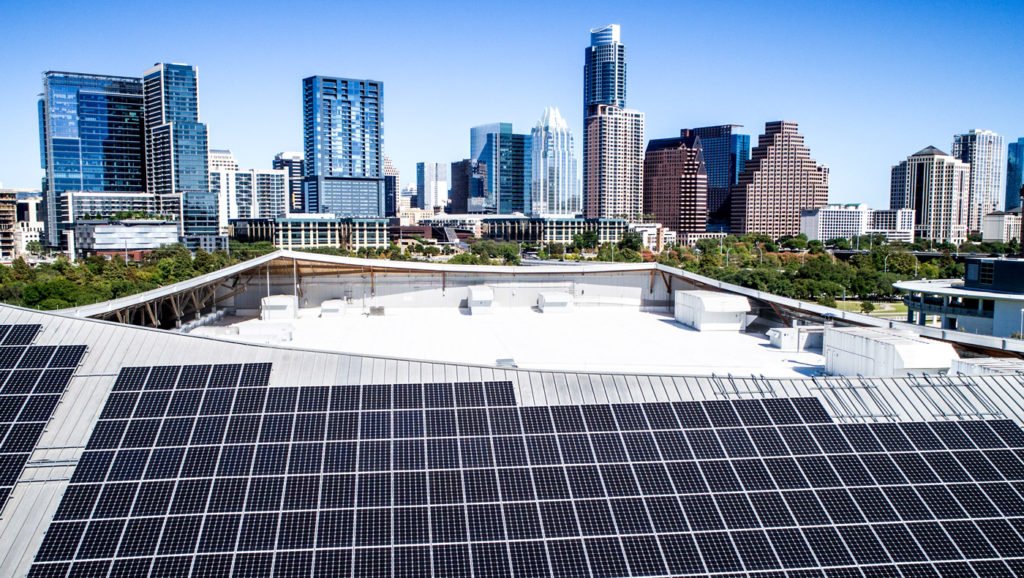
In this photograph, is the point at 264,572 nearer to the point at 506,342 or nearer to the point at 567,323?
the point at 506,342

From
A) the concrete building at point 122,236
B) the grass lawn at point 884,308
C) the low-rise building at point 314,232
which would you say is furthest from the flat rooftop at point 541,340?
the low-rise building at point 314,232

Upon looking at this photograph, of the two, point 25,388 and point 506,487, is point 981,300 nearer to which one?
point 506,487

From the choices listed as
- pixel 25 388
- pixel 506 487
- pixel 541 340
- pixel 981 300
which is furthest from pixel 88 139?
pixel 506 487

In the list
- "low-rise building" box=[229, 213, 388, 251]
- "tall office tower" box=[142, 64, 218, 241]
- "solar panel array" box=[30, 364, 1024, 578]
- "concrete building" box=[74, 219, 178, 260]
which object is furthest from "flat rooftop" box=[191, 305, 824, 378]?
"tall office tower" box=[142, 64, 218, 241]

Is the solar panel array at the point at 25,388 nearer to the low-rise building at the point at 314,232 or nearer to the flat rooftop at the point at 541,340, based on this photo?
the flat rooftop at the point at 541,340

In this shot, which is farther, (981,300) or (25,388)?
(981,300)

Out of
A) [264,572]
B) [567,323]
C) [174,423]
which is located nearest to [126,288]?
[567,323]
